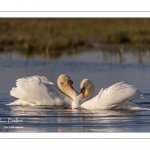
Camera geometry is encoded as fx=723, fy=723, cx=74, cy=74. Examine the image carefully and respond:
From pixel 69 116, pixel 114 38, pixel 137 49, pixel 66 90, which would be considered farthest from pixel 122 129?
pixel 114 38

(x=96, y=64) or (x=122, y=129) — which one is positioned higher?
(x=96, y=64)

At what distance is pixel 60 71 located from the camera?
65.5ft

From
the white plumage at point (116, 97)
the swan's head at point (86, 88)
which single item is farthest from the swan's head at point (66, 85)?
the white plumage at point (116, 97)

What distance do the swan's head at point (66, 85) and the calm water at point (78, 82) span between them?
0.63 metres

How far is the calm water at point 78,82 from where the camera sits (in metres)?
14.2

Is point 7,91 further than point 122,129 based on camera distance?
Yes

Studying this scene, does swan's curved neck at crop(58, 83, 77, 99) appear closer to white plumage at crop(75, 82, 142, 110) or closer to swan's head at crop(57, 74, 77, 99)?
swan's head at crop(57, 74, 77, 99)

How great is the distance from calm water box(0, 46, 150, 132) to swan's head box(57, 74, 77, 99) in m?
0.63

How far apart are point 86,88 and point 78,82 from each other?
1454 mm

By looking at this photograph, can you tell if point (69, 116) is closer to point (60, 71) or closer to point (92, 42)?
point (60, 71)

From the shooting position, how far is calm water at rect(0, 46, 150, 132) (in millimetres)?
14211

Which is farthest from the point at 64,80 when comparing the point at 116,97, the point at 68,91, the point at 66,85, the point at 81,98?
the point at 116,97

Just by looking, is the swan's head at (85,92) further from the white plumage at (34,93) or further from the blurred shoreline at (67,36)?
the blurred shoreline at (67,36)

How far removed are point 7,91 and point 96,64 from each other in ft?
12.8
